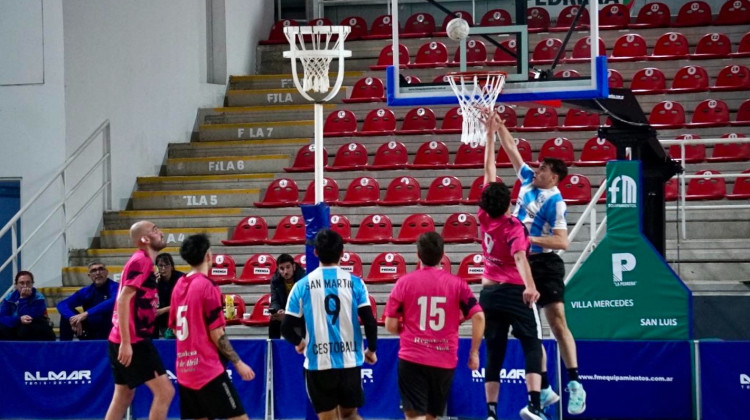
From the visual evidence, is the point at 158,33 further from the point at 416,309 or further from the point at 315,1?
the point at 416,309

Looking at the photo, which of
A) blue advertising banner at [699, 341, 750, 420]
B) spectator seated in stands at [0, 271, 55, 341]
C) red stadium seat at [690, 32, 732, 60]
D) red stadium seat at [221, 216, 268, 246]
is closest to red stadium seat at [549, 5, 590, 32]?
red stadium seat at [690, 32, 732, 60]

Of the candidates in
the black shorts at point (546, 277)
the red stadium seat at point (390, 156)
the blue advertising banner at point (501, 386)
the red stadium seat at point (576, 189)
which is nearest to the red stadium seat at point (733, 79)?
the red stadium seat at point (576, 189)

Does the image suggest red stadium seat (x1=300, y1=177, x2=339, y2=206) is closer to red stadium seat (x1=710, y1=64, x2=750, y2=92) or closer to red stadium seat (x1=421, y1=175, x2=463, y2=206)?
red stadium seat (x1=421, y1=175, x2=463, y2=206)

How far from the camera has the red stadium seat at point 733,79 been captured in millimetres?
18484

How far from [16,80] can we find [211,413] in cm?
1029

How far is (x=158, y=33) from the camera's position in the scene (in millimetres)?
19938

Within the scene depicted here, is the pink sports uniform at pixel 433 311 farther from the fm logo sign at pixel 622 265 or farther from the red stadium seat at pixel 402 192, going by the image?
the red stadium seat at pixel 402 192

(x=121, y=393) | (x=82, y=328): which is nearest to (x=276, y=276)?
(x=82, y=328)

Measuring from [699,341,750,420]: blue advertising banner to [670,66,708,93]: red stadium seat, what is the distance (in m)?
7.78

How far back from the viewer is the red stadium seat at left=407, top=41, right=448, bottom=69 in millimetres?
19906

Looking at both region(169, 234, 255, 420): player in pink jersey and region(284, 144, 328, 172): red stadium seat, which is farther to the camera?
region(284, 144, 328, 172): red stadium seat

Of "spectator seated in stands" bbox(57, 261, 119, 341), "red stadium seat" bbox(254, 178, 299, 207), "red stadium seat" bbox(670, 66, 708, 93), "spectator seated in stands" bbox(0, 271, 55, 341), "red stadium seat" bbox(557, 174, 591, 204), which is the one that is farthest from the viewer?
"red stadium seat" bbox(670, 66, 708, 93)

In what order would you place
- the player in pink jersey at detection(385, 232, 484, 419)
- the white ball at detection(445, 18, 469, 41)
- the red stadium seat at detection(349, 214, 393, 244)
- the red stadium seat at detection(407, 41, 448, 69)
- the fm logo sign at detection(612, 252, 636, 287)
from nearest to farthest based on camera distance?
the player in pink jersey at detection(385, 232, 484, 419) < the white ball at detection(445, 18, 469, 41) < the fm logo sign at detection(612, 252, 636, 287) < the red stadium seat at detection(349, 214, 393, 244) < the red stadium seat at detection(407, 41, 448, 69)

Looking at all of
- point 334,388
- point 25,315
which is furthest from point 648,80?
point 334,388
